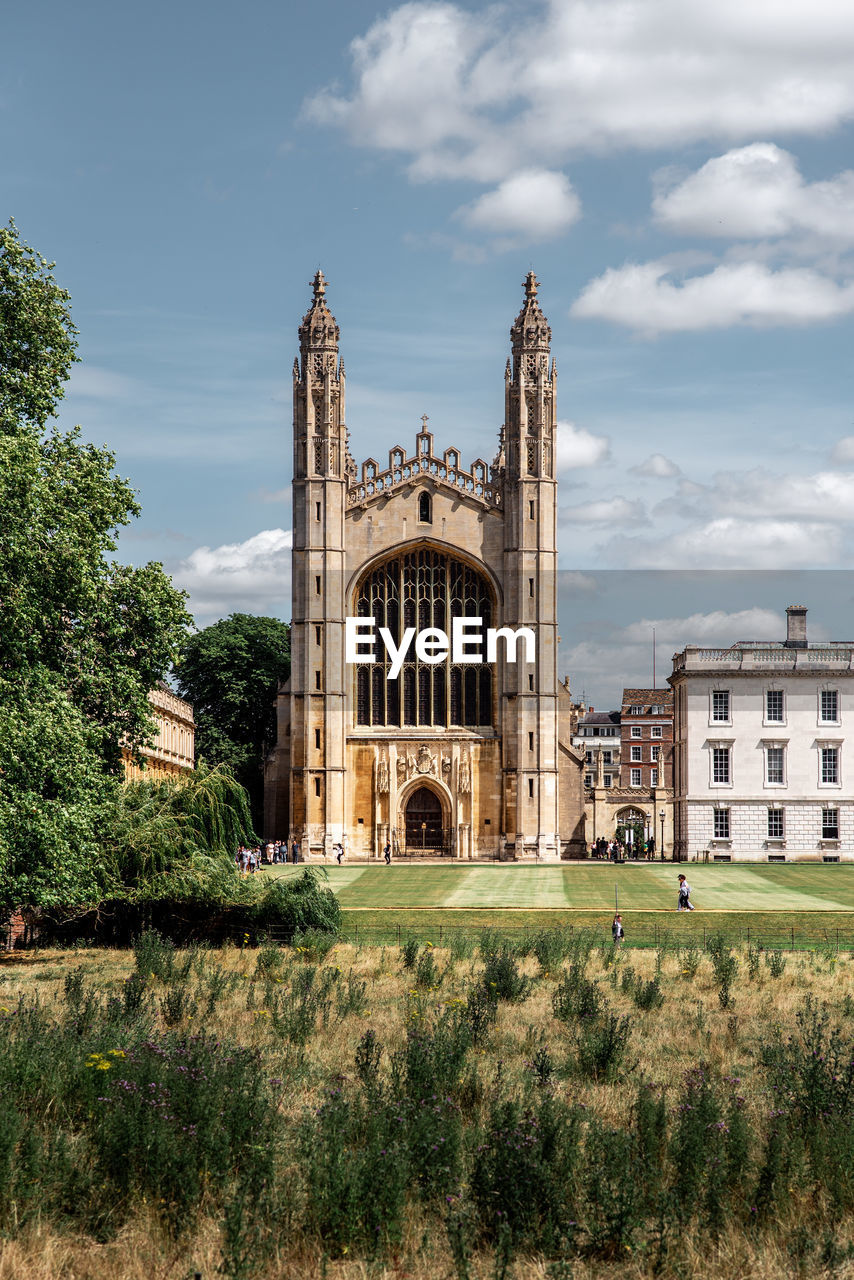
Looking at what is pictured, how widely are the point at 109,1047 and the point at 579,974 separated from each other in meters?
9.87

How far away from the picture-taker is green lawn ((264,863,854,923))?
127 feet

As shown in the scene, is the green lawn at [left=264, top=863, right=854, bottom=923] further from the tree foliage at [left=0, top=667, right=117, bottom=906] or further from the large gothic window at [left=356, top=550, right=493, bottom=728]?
the tree foliage at [left=0, top=667, right=117, bottom=906]

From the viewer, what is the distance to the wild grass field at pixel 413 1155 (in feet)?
31.2

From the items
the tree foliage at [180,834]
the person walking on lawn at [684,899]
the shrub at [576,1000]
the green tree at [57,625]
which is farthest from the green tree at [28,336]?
the person walking on lawn at [684,899]

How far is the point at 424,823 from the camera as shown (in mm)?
63781

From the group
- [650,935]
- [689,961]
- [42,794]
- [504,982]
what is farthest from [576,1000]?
[650,935]

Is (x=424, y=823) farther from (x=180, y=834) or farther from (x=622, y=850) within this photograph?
(x=180, y=834)

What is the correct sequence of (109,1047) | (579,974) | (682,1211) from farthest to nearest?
(579,974) < (109,1047) < (682,1211)

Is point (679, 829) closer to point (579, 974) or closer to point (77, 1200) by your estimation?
point (579, 974)

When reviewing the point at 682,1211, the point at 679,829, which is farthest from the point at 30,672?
the point at 679,829

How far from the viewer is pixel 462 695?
6312cm

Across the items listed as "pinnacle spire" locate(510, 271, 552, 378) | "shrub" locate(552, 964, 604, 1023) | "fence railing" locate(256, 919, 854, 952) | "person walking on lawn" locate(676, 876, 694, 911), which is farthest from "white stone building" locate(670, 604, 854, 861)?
"shrub" locate(552, 964, 604, 1023)

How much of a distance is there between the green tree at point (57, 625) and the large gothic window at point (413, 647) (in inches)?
1413

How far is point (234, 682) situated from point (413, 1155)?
65.5m
